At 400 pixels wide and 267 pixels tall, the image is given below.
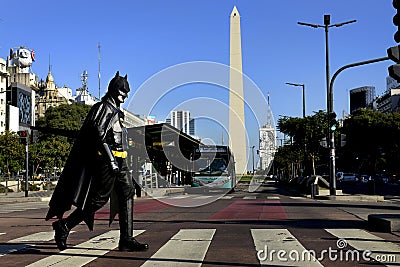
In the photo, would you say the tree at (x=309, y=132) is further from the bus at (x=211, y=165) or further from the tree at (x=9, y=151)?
the tree at (x=9, y=151)

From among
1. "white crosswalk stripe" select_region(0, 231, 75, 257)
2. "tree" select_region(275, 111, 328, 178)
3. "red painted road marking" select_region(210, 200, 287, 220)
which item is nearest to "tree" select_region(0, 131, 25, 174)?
"tree" select_region(275, 111, 328, 178)

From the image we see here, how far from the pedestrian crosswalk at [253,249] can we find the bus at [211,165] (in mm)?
25069

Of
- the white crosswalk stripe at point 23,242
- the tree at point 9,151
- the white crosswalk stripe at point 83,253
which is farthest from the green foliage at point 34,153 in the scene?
the white crosswalk stripe at point 83,253

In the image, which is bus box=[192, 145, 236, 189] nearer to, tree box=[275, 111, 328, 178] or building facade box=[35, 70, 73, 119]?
tree box=[275, 111, 328, 178]

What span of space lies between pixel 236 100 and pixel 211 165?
5.11 m

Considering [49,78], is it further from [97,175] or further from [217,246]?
[97,175]

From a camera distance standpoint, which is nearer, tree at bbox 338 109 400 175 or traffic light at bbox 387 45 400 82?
traffic light at bbox 387 45 400 82

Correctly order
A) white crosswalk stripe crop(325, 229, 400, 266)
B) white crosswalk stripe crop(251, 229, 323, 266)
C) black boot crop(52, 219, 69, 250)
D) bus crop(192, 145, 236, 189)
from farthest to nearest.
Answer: bus crop(192, 145, 236, 189) → black boot crop(52, 219, 69, 250) → white crosswalk stripe crop(325, 229, 400, 266) → white crosswalk stripe crop(251, 229, 323, 266)

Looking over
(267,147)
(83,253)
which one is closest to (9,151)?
(267,147)

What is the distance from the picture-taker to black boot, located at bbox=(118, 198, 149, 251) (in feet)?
26.4

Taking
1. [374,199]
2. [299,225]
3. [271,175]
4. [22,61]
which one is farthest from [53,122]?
[299,225]

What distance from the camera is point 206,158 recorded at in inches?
1442

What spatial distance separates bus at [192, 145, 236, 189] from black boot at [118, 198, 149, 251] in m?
27.4

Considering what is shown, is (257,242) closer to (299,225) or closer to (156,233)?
(156,233)
